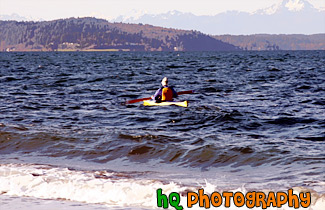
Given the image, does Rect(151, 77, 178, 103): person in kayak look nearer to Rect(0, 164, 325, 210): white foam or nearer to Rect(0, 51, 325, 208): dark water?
Rect(0, 51, 325, 208): dark water

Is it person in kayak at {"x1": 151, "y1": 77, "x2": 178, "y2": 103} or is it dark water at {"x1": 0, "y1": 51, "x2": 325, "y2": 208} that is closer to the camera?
dark water at {"x1": 0, "y1": 51, "x2": 325, "y2": 208}

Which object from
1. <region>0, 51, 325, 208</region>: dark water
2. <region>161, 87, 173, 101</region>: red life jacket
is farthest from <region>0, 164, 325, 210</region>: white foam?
<region>161, 87, 173, 101</region>: red life jacket

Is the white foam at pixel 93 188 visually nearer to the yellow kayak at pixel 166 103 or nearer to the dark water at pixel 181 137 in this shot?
the dark water at pixel 181 137

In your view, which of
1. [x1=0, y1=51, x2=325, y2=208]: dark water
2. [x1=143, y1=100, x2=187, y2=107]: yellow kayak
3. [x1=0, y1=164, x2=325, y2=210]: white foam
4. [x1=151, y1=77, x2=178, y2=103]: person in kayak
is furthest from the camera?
[x1=151, y1=77, x2=178, y2=103]: person in kayak

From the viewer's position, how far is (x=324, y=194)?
31.8ft

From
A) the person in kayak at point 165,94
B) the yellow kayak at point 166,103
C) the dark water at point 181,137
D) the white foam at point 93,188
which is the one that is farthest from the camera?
the person in kayak at point 165,94

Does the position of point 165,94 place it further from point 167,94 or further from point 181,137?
point 181,137

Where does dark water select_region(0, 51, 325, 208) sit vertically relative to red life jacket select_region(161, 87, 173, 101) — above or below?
below

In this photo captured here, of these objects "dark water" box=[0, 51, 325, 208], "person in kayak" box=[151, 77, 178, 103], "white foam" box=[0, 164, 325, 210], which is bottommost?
"dark water" box=[0, 51, 325, 208]

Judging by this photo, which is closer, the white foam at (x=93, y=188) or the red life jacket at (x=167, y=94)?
the white foam at (x=93, y=188)

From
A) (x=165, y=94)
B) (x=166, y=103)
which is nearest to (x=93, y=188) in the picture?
(x=166, y=103)

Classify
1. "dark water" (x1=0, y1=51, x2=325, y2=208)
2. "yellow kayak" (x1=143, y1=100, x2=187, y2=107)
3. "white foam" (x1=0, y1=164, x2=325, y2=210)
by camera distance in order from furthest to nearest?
"yellow kayak" (x1=143, y1=100, x2=187, y2=107) → "dark water" (x1=0, y1=51, x2=325, y2=208) → "white foam" (x1=0, y1=164, x2=325, y2=210)

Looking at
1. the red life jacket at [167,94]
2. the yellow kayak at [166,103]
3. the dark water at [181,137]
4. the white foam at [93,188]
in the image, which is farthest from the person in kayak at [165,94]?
the white foam at [93,188]

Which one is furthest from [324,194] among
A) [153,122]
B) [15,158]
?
[153,122]
